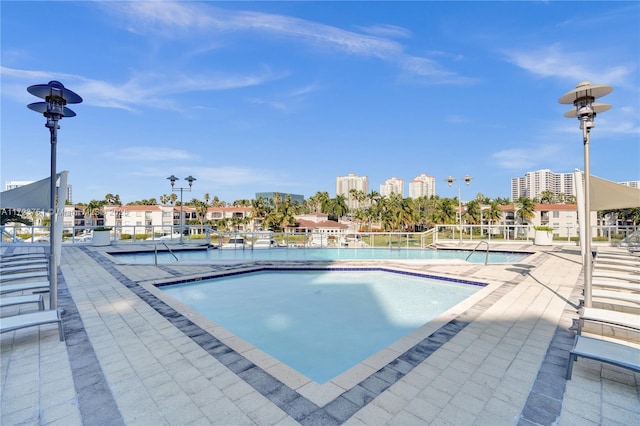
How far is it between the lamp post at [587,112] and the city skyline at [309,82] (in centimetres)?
14

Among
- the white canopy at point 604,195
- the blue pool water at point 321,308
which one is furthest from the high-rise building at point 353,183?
the white canopy at point 604,195

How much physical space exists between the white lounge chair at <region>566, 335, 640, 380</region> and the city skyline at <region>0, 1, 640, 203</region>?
269 centimetres

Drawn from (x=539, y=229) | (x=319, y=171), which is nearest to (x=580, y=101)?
(x=539, y=229)

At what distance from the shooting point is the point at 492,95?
22328 mm

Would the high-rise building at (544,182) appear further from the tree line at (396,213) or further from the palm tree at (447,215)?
the palm tree at (447,215)

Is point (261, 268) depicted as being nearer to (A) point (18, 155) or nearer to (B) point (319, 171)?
(A) point (18, 155)

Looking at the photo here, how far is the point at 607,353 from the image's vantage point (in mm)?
2404

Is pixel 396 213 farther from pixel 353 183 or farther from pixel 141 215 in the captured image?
pixel 353 183

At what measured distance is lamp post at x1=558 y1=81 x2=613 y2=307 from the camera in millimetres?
3676

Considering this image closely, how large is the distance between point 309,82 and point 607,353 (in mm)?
23670

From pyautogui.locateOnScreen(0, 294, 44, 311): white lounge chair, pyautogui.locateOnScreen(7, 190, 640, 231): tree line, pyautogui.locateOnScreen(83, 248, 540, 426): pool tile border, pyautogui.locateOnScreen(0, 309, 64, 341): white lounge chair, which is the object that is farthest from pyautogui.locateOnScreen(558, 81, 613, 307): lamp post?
pyautogui.locateOnScreen(7, 190, 640, 231): tree line

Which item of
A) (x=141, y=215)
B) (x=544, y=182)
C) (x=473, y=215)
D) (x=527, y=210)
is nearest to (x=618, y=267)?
(x=473, y=215)

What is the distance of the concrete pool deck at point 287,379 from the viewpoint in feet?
6.82

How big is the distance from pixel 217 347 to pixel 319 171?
128 ft
